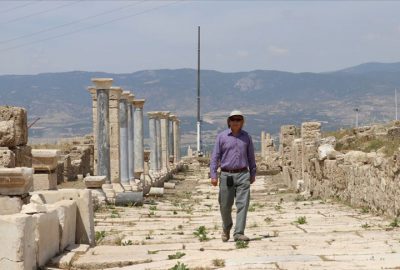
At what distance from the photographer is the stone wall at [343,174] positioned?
13969 mm

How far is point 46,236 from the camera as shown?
888 cm

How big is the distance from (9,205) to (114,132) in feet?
48.1

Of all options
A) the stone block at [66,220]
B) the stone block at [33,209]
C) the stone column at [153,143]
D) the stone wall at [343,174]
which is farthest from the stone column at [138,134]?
the stone block at [33,209]

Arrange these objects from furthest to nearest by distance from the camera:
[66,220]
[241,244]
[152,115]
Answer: [152,115], [241,244], [66,220]

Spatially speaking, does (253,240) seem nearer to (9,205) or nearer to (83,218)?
(83,218)

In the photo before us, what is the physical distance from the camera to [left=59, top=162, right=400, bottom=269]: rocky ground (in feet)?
29.0

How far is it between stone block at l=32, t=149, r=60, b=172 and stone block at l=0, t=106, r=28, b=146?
1.12 ft

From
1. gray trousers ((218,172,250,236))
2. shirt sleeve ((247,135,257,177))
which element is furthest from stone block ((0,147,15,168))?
shirt sleeve ((247,135,257,177))

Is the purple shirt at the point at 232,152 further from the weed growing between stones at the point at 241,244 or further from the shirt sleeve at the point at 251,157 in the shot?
the weed growing between stones at the point at 241,244

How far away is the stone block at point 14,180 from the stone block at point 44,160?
3605mm

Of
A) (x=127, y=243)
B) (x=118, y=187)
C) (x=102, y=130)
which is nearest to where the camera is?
(x=127, y=243)

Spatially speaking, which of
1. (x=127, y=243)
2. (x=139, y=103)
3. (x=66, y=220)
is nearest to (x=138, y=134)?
(x=139, y=103)

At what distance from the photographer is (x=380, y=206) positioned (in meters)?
14.7

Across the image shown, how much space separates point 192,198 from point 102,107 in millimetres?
4600
